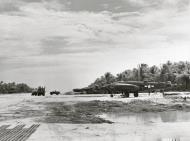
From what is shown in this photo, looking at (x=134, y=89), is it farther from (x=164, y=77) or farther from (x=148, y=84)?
(x=164, y=77)

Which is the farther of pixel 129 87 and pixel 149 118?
pixel 129 87

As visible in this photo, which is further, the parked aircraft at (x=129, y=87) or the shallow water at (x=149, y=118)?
the parked aircraft at (x=129, y=87)

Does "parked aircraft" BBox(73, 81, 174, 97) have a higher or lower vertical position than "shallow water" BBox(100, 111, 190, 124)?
higher

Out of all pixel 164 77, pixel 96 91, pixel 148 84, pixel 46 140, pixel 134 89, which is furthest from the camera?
pixel 164 77

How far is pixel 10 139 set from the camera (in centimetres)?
1563

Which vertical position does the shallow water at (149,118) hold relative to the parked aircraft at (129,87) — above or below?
below

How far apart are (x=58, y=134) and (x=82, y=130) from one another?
1932 mm

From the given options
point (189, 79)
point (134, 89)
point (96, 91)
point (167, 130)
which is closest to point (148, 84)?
point (134, 89)

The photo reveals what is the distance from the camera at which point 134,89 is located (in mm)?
72375

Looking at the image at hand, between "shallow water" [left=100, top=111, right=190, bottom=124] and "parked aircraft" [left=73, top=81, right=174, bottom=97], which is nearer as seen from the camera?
"shallow water" [left=100, top=111, right=190, bottom=124]

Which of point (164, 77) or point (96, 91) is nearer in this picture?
point (96, 91)

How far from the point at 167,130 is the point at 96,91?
370 feet

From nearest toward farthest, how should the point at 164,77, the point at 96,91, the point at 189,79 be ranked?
the point at 96,91
the point at 189,79
the point at 164,77

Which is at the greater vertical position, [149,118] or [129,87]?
[129,87]
